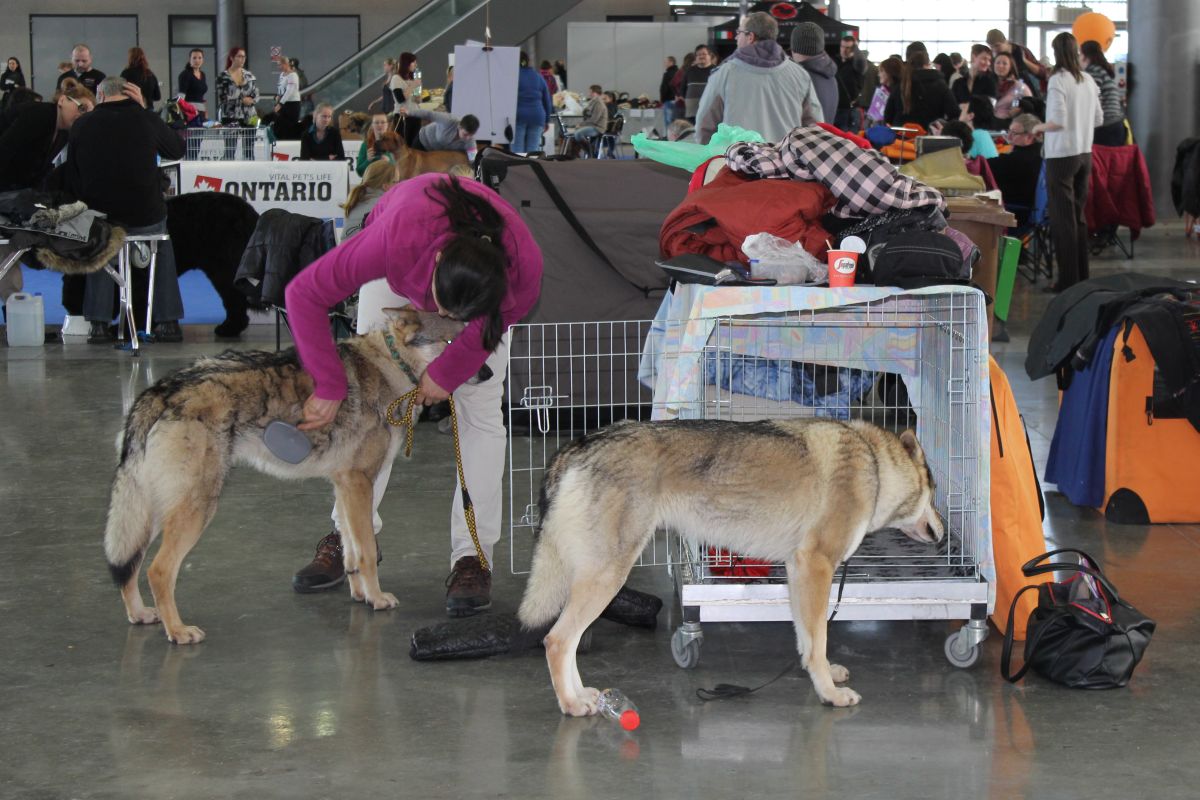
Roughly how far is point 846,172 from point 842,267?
615mm

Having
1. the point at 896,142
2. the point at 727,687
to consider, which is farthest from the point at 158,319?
the point at 727,687

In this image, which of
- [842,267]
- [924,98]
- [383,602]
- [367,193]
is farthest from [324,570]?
[924,98]

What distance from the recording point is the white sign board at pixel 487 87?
13.4 metres

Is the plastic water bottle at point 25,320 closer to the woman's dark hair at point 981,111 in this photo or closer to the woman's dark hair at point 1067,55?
the woman's dark hair at point 1067,55

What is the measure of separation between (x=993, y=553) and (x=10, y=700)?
9.25 feet

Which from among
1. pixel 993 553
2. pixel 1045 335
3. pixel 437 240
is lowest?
pixel 993 553

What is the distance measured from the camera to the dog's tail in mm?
3420

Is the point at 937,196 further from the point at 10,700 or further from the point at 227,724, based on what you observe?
the point at 10,700

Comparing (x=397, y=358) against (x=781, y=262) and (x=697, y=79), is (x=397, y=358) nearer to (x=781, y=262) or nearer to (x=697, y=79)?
(x=781, y=262)

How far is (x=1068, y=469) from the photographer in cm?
561

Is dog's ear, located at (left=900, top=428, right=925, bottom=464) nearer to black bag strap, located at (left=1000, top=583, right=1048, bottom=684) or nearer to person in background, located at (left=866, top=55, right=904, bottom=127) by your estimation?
black bag strap, located at (left=1000, top=583, right=1048, bottom=684)

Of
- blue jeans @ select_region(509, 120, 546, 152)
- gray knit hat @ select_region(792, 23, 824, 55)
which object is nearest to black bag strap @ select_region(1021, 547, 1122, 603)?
gray knit hat @ select_region(792, 23, 824, 55)

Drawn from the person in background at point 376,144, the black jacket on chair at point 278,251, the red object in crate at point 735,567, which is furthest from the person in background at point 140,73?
the red object in crate at point 735,567

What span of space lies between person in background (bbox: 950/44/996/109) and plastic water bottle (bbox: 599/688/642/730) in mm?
12615
